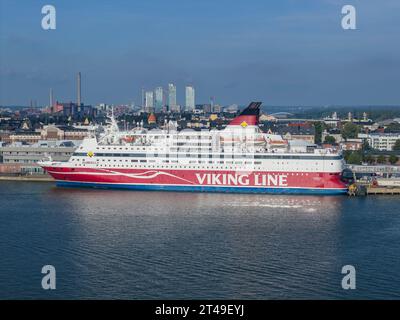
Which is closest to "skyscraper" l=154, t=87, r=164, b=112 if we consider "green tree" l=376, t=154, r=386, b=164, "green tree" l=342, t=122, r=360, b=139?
"green tree" l=342, t=122, r=360, b=139

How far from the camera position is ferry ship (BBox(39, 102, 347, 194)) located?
11891mm

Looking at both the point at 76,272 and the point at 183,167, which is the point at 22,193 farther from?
the point at 76,272

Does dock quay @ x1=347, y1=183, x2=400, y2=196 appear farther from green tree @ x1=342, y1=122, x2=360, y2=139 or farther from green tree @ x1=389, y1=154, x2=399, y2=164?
green tree @ x1=342, y1=122, x2=360, y2=139

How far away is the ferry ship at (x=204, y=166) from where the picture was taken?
11.9 meters

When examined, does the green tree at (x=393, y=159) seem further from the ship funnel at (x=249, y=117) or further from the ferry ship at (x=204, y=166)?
the ferry ship at (x=204, y=166)

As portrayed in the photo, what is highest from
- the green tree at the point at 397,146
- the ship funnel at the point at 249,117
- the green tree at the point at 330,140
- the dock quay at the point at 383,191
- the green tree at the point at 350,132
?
the ship funnel at the point at 249,117

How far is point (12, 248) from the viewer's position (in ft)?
24.5

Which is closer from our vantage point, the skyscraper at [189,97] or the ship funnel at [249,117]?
the ship funnel at [249,117]

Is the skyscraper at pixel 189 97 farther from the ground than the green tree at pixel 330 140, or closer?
farther from the ground

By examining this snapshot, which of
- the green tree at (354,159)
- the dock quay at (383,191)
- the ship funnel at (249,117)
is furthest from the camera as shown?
the green tree at (354,159)

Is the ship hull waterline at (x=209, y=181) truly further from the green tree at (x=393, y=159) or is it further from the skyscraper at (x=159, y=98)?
the skyscraper at (x=159, y=98)

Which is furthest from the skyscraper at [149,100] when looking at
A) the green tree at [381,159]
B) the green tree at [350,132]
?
the green tree at [381,159]

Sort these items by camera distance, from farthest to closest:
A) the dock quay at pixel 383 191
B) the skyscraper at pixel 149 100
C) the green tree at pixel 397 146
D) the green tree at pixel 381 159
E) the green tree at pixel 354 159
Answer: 1. the skyscraper at pixel 149 100
2. the green tree at pixel 397 146
3. the green tree at pixel 381 159
4. the green tree at pixel 354 159
5. the dock quay at pixel 383 191
